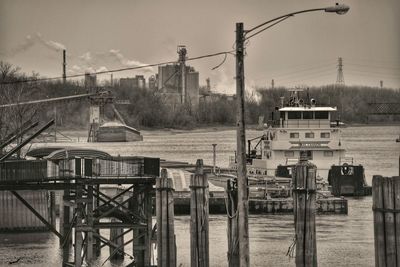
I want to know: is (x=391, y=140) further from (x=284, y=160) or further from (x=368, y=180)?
(x=284, y=160)

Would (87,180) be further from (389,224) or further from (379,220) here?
(389,224)

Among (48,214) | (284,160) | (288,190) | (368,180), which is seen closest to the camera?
(48,214)

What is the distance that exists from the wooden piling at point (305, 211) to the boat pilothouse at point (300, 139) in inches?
2269

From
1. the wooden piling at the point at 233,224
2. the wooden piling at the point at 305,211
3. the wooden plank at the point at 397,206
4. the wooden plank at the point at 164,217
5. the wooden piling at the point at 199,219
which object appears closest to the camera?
the wooden plank at the point at 397,206

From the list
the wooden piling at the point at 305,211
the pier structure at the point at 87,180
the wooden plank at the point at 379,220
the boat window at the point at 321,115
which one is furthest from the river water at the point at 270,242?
the wooden plank at the point at 379,220

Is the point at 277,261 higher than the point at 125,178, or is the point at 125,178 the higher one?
the point at 125,178

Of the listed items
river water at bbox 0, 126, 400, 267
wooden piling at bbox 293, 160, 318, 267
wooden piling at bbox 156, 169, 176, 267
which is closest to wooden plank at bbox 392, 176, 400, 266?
wooden piling at bbox 293, 160, 318, 267

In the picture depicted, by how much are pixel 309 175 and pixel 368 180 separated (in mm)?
71796

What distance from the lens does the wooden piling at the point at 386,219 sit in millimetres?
20844

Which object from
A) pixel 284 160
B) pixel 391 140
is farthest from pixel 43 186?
pixel 391 140

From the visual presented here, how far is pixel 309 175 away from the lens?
24922 millimetres

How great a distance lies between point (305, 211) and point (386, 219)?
157 inches

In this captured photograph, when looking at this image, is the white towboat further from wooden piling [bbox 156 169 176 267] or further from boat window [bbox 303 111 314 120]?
wooden piling [bbox 156 169 176 267]

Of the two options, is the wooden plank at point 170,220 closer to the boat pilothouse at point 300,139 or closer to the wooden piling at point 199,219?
the wooden piling at point 199,219
